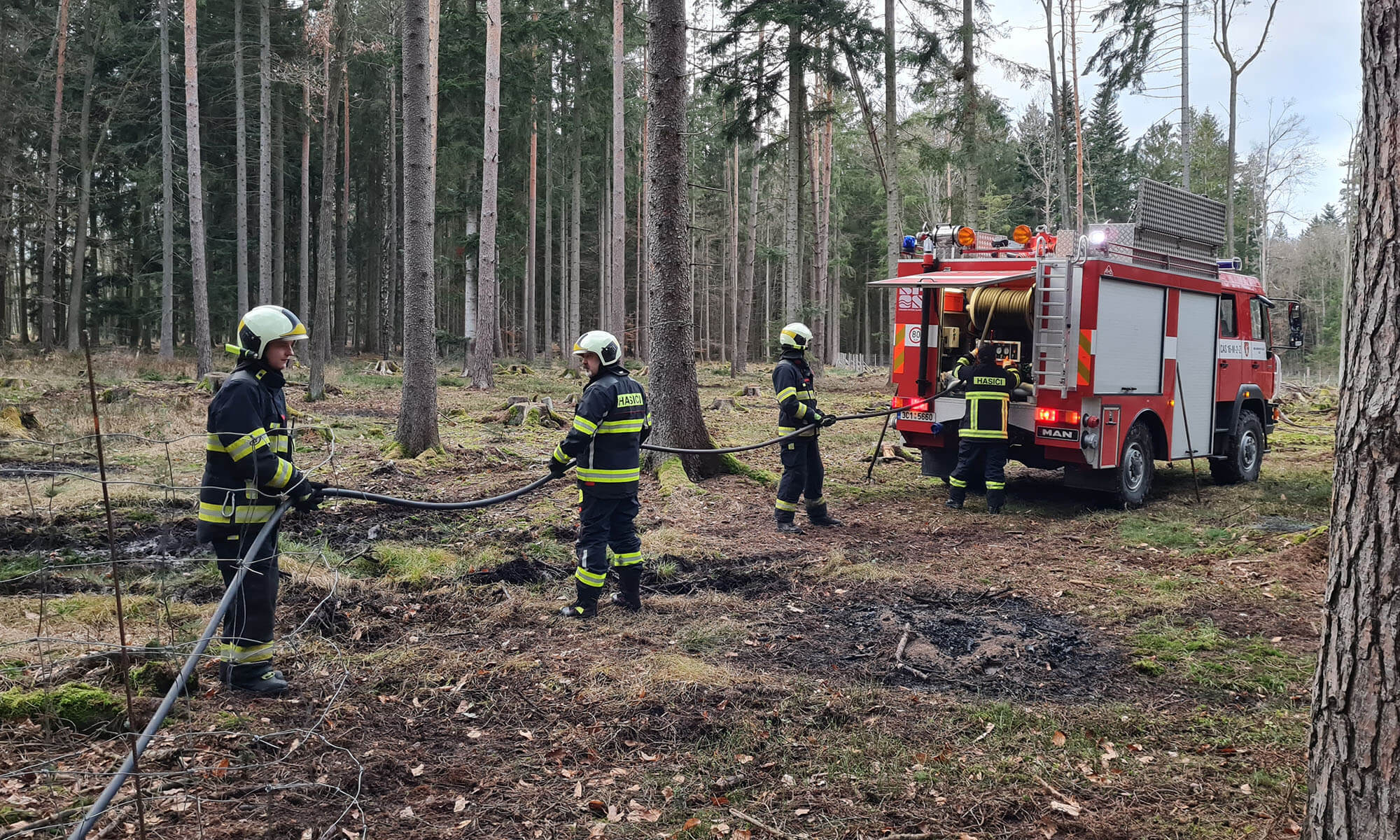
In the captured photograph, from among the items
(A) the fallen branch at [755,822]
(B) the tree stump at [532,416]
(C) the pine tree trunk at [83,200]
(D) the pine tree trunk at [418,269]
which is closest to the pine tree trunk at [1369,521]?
(A) the fallen branch at [755,822]

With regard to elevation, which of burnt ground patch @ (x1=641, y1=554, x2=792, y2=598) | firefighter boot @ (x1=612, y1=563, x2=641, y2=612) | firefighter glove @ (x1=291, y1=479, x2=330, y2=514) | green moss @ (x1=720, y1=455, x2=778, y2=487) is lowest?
burnt ground patch @ (x1=641, y1=554, x2=792, y2=598)

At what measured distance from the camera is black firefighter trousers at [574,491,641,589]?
6.00 m

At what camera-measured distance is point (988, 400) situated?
9.46 meters

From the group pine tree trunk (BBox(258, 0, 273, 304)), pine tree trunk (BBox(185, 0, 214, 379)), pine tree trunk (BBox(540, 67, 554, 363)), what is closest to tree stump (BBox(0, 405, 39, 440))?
pine tree trunk (BBox(185, 0, 214, 379))

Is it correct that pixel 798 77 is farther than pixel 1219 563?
Yes

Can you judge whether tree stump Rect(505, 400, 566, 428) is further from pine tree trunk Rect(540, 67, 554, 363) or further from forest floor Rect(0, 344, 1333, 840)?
pine tree trunk Rect(540, 67, 554, 363)

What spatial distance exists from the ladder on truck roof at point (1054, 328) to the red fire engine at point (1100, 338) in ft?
0.05

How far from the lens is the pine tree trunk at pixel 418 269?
35.9 feet

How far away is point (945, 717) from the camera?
437 cm

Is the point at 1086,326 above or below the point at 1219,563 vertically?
above

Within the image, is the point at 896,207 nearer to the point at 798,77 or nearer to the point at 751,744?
the point at 798,77

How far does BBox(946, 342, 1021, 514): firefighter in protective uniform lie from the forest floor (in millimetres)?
508

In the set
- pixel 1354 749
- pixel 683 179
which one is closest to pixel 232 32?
pixel 683 179

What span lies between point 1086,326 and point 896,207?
13.8m
